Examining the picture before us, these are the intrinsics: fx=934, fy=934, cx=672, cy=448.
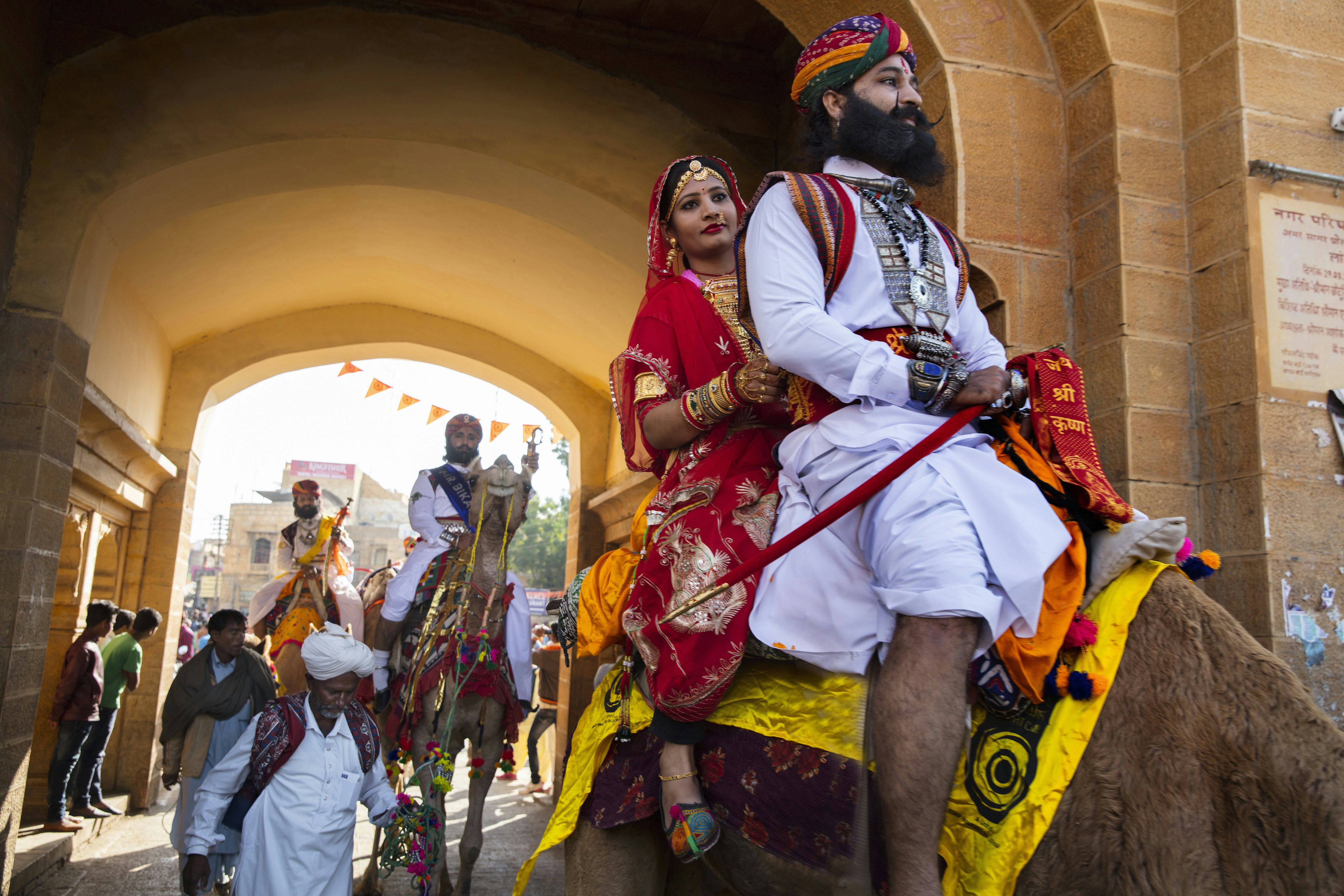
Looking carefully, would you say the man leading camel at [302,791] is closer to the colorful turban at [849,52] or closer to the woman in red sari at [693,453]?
the woman in red sari at [693,453]

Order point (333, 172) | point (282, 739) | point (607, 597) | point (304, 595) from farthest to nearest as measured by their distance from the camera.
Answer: point (304, 595), point (333, 172), point (282, 739), point (607, 597)

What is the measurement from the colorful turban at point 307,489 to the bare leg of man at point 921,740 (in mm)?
7121

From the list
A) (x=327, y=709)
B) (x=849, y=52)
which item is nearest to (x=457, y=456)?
(x=327, y=709)

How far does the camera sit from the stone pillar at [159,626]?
9.41 meters

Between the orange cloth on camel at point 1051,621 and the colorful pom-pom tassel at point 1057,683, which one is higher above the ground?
the orange cloth on camel at point 1051,621

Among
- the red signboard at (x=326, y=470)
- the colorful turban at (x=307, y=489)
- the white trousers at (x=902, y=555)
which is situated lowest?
the white trousers at (x=902, y=555)

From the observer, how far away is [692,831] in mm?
2160

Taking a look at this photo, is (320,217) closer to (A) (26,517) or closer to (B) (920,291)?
(A) (26,517)

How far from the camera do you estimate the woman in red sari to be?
220 centimetres

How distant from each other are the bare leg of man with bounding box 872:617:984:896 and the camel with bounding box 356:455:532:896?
14.2ft

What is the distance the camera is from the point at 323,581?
7734 millimetres

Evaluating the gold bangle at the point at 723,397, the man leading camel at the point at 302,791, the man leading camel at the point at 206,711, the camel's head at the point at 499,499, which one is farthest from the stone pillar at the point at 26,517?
the gold bangle at the point at 723,397

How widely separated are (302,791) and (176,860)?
4032 mm

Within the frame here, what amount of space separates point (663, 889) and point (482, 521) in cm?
377
